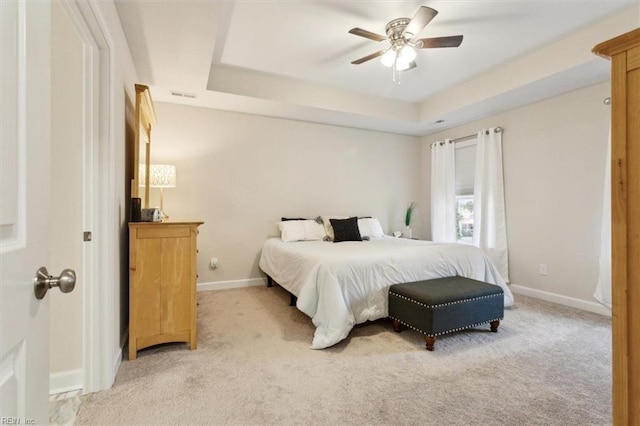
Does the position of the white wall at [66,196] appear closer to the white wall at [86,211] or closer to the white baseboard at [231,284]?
the white wall at [86,211]

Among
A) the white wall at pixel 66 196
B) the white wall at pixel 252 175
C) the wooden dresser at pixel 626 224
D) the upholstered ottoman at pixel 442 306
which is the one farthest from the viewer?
the white wall at pixel 252 175

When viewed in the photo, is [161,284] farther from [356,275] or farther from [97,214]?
[356,275]

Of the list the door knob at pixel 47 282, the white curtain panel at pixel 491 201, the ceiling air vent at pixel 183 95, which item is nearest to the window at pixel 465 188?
the white curtain panel at pixel 491 201

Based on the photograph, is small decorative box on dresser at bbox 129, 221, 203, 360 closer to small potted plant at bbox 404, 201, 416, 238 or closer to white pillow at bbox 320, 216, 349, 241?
white pillow at bbox 320, 216, 349, 241

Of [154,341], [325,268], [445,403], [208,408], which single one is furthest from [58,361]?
[445,403]

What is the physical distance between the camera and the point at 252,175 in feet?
13.8

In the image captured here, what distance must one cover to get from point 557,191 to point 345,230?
253 cm

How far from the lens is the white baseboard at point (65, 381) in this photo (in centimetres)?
169

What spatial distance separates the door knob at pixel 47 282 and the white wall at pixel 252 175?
3255mm

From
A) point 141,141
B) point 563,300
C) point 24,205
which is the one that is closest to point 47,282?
point 24,205

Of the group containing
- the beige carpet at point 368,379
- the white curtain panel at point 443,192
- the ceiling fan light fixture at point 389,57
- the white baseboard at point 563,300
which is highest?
the ceiling fan light fixture at point 389,57

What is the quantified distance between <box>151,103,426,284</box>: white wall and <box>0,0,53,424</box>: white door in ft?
10.6

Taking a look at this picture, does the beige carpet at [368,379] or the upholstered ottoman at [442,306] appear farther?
the upholstered ottoman at [442,306]

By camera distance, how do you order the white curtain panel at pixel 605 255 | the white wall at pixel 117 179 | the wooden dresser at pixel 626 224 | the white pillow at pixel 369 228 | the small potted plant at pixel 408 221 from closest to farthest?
the wooden dresser at pixel 626 224
the white wall at pixel 117 179
the white curtain panel at pixel 605 255
the white pillow at pixel 369 228
the small potted plant at pixel 408 221
